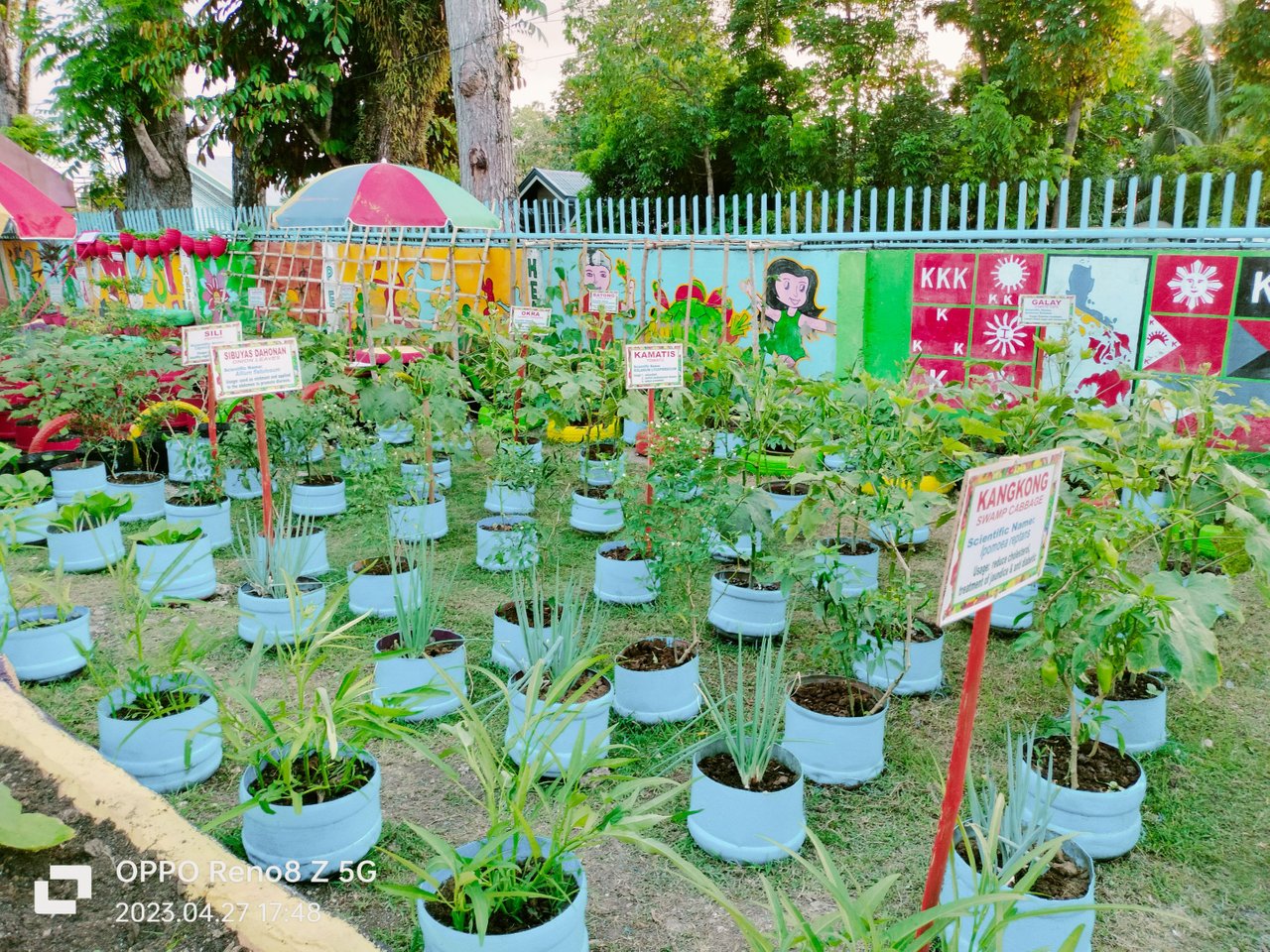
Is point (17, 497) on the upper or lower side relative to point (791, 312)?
lower

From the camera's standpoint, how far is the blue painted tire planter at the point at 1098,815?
7.46 feet

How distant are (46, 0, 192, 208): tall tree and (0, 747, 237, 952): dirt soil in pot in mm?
15241

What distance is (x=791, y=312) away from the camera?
6801mm

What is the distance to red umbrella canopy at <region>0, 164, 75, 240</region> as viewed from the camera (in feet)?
18.7

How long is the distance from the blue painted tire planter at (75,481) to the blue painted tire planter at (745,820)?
4.07m

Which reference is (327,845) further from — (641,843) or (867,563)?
(867,563)

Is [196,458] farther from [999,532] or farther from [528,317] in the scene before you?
[999,532]

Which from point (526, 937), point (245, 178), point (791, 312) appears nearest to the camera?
point (526, 937)

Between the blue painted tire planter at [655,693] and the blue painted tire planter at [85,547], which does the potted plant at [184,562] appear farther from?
the blue painted tire planter at [655,693]

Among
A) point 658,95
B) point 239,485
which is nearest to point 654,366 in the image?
point 239,485

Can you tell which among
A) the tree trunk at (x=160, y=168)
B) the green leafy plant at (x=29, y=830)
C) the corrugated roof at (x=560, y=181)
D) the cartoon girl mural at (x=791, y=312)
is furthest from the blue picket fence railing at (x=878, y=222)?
the corrugated roof at (x=560, y=181)

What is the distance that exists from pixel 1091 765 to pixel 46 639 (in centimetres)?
335

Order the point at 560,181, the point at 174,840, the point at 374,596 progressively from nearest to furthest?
the point at 174,840
the point at 374,596
the point at 560,181

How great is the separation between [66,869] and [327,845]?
532 mm
